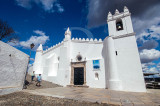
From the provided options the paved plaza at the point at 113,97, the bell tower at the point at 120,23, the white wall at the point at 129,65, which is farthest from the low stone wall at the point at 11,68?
the bell tower at the point at 120,23

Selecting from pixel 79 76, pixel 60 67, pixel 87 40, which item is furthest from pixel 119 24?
pixel 60 67

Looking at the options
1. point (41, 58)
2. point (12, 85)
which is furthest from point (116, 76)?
point (41, 58)

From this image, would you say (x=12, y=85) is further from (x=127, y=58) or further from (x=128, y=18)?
(x=128, y=18)

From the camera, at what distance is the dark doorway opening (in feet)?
38.4

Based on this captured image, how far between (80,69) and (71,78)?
72.2 inches

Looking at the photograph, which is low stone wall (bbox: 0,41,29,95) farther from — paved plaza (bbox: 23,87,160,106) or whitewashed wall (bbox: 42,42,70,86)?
whitewashed wall (bbox: 42,42,70,86)

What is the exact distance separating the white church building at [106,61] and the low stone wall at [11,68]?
595cm

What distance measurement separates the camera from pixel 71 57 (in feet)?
42.9

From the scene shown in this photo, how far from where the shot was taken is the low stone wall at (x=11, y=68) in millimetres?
5669

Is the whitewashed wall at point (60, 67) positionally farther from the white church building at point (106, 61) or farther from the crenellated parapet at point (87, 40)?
the crenellated parapet at point (87, 40)

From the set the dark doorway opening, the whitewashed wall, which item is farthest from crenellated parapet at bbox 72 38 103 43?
the dark doorway opening

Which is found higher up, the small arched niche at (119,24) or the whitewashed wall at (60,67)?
the small arched niche at (119,24)

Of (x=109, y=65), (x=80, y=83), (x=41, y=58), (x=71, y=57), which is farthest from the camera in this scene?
(x=41, y=58)

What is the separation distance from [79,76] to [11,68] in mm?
8029
